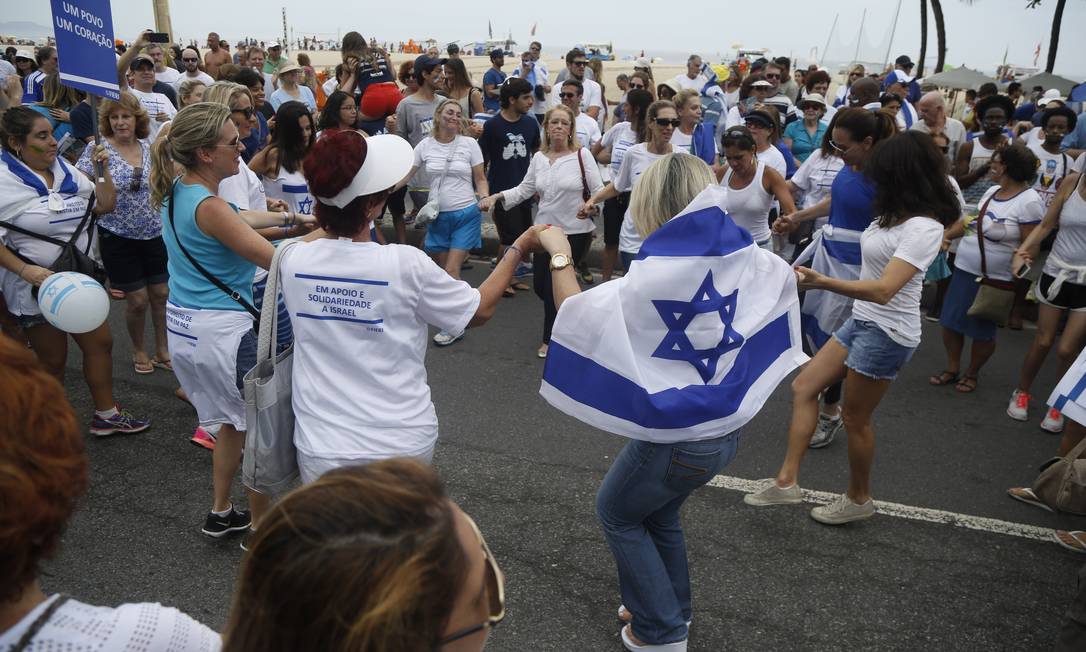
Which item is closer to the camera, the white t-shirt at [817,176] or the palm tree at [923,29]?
the white t-shirt at [817,176]

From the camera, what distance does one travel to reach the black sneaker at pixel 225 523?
374cm

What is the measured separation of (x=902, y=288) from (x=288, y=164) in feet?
13.0

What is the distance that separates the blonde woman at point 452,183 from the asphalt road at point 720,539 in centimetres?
165

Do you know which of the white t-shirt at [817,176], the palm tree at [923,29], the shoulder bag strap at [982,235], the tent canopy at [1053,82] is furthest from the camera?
the palm tree at [923,29]

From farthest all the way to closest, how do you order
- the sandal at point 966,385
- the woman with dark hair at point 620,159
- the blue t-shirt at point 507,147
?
the blue t-shirt at point 507,147 < the woman with dark hair at point 620,159 < the sandal at point 966,385

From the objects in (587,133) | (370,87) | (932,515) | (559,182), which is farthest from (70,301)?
(587,133)

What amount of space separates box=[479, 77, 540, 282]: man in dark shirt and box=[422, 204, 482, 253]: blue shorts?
0.77 metres

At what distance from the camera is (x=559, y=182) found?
6.30 m

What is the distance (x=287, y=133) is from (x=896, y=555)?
445cm

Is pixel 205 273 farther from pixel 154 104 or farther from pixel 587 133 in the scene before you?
pixel 587 133

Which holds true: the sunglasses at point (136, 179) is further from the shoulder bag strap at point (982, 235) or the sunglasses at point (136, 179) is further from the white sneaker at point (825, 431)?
the shoulder bag strap at point (982, 235)

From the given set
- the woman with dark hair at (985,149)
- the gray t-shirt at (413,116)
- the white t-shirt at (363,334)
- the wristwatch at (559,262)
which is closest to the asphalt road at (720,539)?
the white t-shirt at (363,334)

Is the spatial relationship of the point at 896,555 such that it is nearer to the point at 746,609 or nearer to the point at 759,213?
the point at 746,609

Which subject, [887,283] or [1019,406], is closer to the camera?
[887,283]
